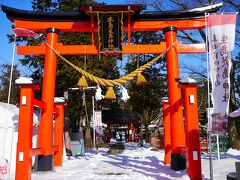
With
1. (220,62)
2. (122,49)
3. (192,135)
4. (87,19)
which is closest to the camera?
(220,62)

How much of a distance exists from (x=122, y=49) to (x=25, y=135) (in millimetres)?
4808

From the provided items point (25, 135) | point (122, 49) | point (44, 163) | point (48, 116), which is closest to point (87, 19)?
point (122, 49)

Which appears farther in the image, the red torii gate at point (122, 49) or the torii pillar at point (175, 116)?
the red torii gate at point (122, 49)

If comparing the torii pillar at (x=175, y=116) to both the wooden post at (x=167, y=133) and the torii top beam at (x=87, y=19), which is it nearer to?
the torii top beam at (x=87, y=19)

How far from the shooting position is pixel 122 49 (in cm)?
1055

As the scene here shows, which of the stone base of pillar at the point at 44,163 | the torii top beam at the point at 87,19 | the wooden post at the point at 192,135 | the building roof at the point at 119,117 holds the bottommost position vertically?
the stone base of pillar at the point at 44,163

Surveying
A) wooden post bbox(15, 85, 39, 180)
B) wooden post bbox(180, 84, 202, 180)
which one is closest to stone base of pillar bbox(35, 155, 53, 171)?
wooden post bbox(15, 85, 39, 180)

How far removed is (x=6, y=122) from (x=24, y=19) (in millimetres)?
3989

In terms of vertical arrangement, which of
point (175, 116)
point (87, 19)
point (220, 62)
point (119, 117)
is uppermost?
point (87, 19)

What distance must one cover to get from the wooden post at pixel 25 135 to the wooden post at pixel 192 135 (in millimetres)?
4119

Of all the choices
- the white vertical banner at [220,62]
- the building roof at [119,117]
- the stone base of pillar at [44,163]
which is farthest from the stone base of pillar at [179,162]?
the building roof at [119,117]

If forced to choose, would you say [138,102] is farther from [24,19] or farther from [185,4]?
[24,19]

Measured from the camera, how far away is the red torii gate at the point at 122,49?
9797mm

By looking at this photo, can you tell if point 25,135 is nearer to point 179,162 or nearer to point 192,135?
point 192,135
